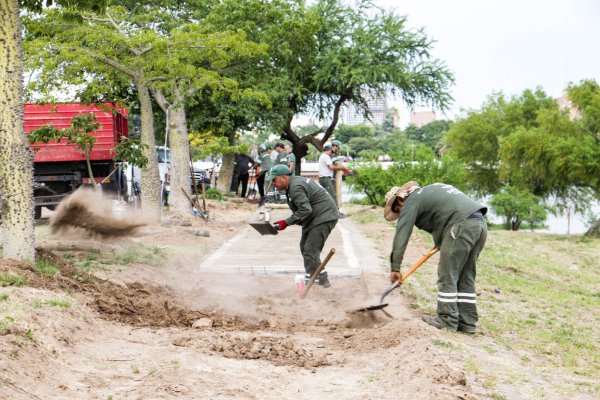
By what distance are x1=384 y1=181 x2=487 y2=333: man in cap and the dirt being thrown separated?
5329 mm

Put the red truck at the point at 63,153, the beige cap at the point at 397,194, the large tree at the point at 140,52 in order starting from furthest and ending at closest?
the red truck at the point at 63,153 < the large tree at the point at 140,52 < the beige cap at the point at 397,194

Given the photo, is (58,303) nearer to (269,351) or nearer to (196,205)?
(269,351)

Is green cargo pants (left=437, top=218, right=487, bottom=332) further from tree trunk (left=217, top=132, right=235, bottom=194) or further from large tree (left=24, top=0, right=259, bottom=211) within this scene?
tree trunk (left=217, top=132, right=235, bottom=194)

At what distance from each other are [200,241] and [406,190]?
26.7ft

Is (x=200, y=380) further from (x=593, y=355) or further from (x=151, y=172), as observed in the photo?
(x=151, y=172)

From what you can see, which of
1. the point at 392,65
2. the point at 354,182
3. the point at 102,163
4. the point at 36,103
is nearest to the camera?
the point at 36,103

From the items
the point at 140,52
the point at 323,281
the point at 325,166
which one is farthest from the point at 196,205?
the point at 323,281

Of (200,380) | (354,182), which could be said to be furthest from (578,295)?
(354,182)

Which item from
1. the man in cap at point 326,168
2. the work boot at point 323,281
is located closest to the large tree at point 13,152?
the work boot at point 323,281

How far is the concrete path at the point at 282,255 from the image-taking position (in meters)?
12.2

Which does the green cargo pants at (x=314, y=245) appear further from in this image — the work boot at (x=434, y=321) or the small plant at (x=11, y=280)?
the small plant at (x=11, y=280)

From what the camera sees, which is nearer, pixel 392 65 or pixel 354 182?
pixel 354 182

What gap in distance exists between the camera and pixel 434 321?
831 centimetres

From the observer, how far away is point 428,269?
13.6 metres
